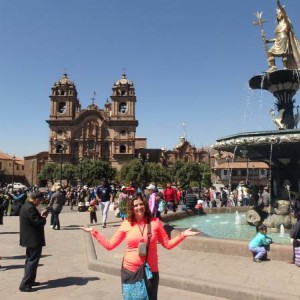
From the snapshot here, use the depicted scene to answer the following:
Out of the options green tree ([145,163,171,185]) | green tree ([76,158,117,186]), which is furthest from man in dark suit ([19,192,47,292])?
green tree ([76,158,117,186])

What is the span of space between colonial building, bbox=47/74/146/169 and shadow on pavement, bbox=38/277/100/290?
7673 centimetres

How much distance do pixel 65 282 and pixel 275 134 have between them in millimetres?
6394

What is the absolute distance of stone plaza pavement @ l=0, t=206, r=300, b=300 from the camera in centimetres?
507

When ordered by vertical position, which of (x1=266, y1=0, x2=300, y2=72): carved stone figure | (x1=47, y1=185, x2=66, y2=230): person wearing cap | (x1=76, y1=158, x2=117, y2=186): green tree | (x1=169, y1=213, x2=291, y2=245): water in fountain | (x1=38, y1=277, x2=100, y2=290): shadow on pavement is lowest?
(x1=38, y1=277, x2=100, y2=290): shadow on pavement

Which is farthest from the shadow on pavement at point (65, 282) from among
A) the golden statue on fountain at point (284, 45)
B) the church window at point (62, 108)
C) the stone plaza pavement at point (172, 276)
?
the church window at point (62, 108)

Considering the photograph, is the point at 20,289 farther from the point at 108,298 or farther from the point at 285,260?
the point at 285,260

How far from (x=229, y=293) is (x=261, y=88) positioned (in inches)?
339

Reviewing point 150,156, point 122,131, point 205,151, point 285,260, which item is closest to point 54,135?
point 122,131

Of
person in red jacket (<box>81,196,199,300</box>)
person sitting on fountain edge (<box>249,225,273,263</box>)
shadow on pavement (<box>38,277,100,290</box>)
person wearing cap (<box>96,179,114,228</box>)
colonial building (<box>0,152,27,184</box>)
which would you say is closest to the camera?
person in red jacket (<box>81,196,199,300</box>)

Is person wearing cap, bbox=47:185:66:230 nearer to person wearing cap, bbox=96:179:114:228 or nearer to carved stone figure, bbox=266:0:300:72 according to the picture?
person wearing cap, bbox=96:179:114:228

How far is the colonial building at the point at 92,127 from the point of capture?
83312 mm

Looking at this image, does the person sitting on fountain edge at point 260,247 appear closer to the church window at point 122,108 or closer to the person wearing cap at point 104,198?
the person wearing cap at point 104,198

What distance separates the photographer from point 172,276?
18.3 feet

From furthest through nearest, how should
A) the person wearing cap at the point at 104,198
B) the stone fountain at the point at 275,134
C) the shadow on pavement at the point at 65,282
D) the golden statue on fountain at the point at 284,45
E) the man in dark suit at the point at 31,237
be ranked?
the person wearing cap at the point at 104,198 < the golden statue on fountain at the point at 284,45 < the stone fountain at the point at 275,134 < the shadow on pavement at the point at 65,282 < the man in dark suit at the point at 31,237
